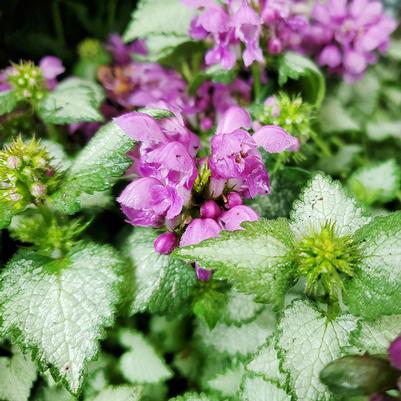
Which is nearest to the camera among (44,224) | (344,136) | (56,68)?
(44,224)

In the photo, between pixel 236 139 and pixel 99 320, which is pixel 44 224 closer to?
pixel 99 320

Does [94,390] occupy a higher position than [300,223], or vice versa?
[300,223]

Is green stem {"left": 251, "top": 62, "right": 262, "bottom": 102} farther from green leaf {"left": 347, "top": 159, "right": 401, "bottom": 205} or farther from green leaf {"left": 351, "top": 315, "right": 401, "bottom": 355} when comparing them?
green leaf {"left": 351, "top": 315, "right": 401, "bottom": 355}

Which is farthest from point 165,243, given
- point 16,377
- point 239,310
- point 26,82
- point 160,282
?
point 26,82

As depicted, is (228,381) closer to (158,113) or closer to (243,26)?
(158,113)

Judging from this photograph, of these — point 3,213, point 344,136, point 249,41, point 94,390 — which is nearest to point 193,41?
point 249,41

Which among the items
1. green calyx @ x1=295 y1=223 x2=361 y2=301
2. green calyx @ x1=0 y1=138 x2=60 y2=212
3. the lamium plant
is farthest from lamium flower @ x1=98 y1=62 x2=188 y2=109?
green calyx @ x1=295 y1=223 x2=361 y2=301

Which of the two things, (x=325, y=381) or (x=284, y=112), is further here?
(x=284, y=112)
